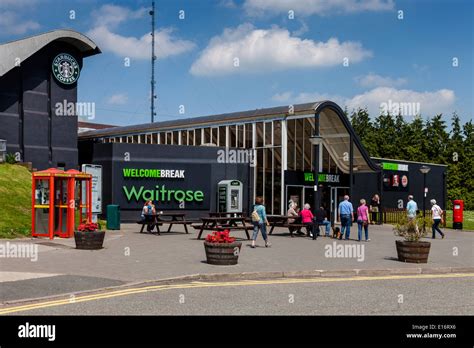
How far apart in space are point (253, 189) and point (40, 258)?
73.6ft

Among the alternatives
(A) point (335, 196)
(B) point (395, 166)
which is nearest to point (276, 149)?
(A) point (335, 196)

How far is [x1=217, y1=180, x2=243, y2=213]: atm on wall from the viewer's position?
35.0 metres

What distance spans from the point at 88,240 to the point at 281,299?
8.94 m

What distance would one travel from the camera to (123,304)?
9727 millimetres

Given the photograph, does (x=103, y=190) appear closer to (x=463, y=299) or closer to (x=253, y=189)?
(x=253, y=189)

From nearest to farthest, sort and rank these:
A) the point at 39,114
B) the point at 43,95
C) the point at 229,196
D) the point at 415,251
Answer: the point at 415,251 < the point at 229,196 < the point at 39,114 < the point at 43,95

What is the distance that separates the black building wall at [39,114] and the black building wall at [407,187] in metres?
19.8

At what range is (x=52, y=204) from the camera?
21266 millimetres

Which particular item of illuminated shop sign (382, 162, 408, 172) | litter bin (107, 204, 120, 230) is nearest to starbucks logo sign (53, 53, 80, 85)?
litter bin (107, 204, 120, 230)

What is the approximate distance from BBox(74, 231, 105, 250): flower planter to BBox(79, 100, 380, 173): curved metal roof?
16.9 m

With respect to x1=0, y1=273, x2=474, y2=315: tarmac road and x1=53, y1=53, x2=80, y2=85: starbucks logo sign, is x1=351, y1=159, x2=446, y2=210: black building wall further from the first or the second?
x1=0, y1=273, x2=474, y2=315: tarmac road

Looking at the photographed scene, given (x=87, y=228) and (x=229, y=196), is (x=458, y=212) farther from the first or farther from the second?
(x=87, y=228)

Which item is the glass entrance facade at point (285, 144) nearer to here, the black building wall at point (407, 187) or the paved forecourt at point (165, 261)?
the black building wall at point (407, 187)
